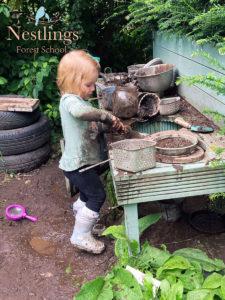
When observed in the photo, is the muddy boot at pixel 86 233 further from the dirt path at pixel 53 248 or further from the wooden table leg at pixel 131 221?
the wooden table leg at pixel 131 221

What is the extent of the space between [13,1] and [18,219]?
3286 mm

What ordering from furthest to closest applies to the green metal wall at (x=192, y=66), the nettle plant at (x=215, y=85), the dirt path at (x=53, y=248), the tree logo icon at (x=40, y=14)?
the tree logo icon at (x=40, y=14) < the green metal wall at (x=192, y=66) < the dirt path at (x=53, y=248) < the nettle plant at (x=215, y=85)

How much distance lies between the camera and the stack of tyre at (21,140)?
193 inches

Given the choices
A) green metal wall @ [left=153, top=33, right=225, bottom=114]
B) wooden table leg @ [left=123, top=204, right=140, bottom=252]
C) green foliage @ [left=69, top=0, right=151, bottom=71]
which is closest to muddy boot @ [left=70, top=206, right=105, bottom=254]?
wooden table leg @ [left=123, top=204, right=140, bottom=252]

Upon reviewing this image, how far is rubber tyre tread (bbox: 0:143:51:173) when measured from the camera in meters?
4.99

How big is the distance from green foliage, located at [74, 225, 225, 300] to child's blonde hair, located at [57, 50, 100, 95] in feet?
3.66

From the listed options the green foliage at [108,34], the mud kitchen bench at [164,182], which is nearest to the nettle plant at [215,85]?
the mud kitchen bench at [164,182]

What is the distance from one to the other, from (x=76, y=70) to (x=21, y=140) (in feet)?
6.81

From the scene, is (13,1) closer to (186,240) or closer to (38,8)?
(38,8)

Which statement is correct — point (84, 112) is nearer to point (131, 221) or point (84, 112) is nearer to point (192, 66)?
point (131, 221)

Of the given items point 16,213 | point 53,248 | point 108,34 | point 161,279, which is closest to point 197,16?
point 161,279

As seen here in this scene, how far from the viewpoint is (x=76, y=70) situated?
3.06 metres

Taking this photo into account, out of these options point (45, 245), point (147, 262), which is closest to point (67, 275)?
point (45, 245)

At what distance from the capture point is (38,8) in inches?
251
